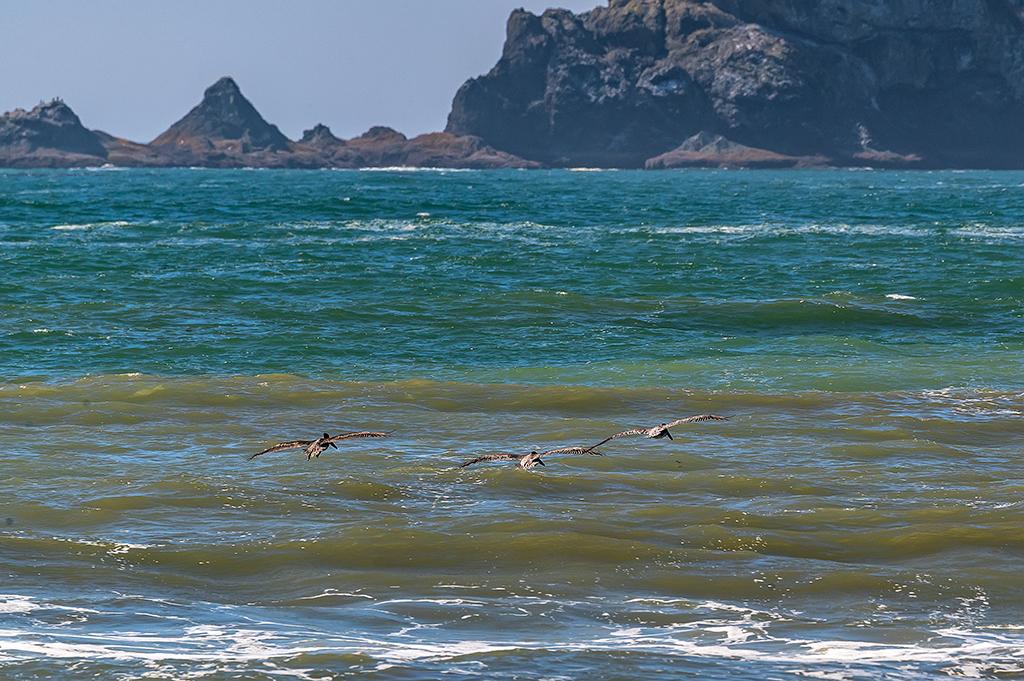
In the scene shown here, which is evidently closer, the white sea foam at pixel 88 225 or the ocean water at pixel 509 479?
the ocean water at pixel 509 479

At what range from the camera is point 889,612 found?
10.8 m

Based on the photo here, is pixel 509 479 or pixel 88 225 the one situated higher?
pixel 88 225

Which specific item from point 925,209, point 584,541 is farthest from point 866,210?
point 584,541

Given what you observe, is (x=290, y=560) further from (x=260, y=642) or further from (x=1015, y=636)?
(x=1015, y=636)

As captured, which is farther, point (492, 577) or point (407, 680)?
point (492, 577)

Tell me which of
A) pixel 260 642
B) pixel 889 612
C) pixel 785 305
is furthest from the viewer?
pixel 785 305

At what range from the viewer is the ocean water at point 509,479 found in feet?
32.9

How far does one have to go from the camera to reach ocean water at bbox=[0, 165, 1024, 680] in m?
10.0

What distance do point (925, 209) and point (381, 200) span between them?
90.7 feet

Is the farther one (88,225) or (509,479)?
(88,225)

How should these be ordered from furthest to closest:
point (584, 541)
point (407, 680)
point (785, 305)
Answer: point (785, 305), point (584, 541), point (407, 680)

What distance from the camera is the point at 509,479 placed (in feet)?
48.4

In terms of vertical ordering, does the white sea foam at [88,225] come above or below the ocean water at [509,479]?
above

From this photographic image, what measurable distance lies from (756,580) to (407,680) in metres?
3.42
